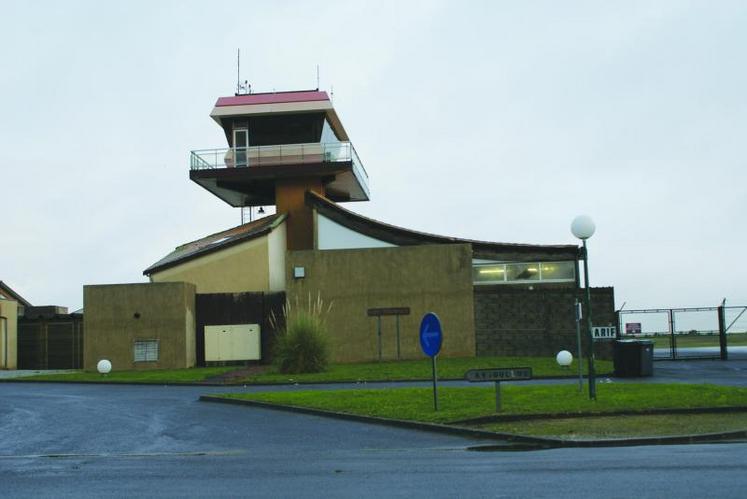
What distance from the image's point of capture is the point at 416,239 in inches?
1469

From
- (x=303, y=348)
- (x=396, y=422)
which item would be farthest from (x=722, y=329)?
(x=396, y=422)

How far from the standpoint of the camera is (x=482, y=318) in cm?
3388

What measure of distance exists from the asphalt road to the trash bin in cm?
1125

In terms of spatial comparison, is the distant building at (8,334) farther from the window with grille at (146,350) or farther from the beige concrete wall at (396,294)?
the beige concrete wall at (396,294)

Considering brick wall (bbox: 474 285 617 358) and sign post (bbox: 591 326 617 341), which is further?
brick wall (bbox: 474 285 617 358)

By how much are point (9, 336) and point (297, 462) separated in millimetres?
34014

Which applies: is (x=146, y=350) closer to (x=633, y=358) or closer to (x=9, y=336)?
(x=9, y=336)

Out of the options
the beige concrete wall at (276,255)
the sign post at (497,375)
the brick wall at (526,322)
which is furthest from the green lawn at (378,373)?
the sign post at (497,375)

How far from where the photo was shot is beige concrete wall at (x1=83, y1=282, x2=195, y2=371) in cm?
3456

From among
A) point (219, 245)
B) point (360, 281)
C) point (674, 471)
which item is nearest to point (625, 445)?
point (674, 471)

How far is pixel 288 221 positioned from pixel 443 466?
102 ft

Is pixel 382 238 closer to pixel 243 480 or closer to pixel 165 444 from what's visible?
pixel 165 444

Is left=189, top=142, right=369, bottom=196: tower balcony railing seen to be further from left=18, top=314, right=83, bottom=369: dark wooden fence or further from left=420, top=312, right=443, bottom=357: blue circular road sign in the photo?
left=420, top=312, right=443, bottom=357: blue circular road sign

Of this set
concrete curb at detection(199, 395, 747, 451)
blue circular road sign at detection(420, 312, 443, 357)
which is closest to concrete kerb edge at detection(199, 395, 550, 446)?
concrete curb at detection(199, 395, 747, 451)
